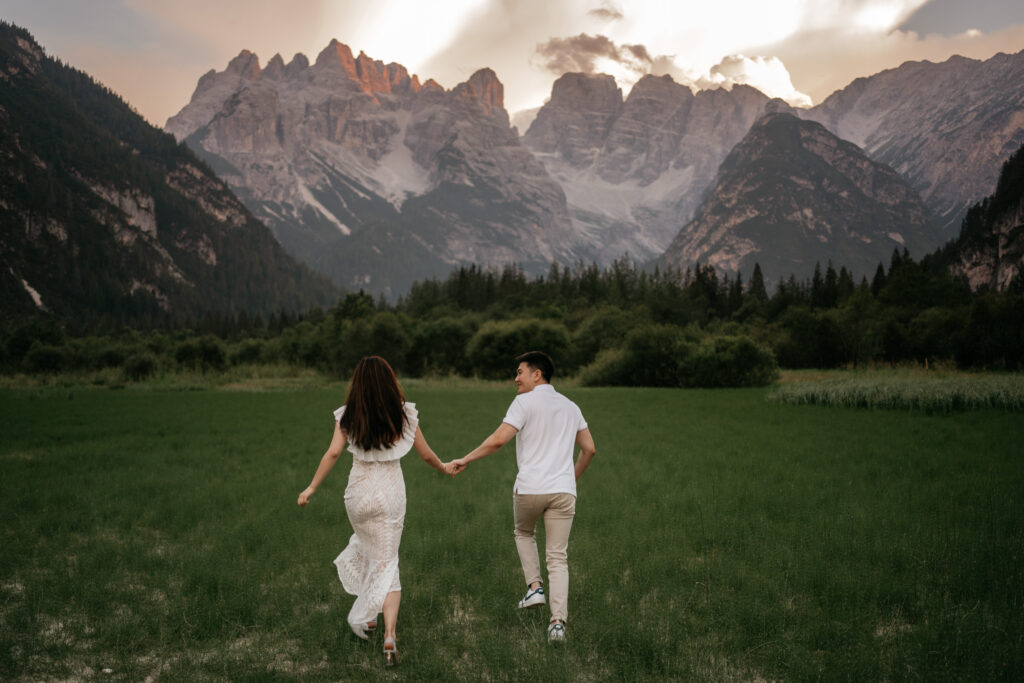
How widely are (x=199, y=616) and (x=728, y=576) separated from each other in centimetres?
646

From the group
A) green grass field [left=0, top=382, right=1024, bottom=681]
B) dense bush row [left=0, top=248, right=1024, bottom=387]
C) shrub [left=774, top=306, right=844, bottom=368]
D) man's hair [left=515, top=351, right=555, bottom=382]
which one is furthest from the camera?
shrub [left=774, top=306, right=844, bottom=368]

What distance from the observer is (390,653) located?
20.4 feet

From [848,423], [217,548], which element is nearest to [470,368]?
[848,423]

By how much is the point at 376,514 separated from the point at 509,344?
226 feet

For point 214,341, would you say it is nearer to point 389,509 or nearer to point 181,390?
point 181,390

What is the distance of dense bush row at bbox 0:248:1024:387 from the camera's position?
53.3m

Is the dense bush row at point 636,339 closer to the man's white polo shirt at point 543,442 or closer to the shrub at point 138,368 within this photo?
the shrub at point 138,368

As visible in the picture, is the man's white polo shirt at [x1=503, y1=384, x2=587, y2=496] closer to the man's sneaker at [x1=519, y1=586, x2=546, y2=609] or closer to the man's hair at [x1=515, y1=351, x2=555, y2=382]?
the man's hair at [x1=515, y1=351, x2=555, y2=382]

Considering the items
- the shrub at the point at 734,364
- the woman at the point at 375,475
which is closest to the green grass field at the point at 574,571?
the woman at the point at 375,475

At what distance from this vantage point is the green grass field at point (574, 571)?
249 inches

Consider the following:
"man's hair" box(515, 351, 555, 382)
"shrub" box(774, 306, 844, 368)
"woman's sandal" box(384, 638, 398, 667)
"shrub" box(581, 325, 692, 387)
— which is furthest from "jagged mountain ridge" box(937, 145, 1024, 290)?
"woman's sandal" box(384, 638, 398, 667)

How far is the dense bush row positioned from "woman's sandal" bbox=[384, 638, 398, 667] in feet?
163

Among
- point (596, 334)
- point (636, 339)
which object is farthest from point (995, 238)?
point (636, 339)

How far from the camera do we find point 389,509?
6.72m
